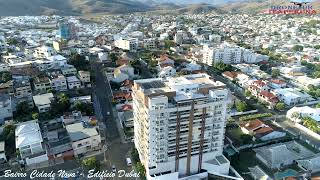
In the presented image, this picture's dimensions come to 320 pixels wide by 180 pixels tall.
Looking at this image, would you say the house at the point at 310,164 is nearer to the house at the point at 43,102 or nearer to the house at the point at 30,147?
the house at the point at 30,147

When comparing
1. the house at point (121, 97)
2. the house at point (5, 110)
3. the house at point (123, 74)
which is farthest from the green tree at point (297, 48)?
the house at point (5, 110)

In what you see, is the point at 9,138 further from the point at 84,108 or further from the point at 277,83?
the point at 277,83

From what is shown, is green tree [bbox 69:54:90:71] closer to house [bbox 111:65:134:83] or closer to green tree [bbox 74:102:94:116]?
house [bbox 111:65:134:83]

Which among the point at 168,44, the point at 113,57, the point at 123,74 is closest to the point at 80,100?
the point at 123,74

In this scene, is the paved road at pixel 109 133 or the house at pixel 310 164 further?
the paved road at pixel 109 133

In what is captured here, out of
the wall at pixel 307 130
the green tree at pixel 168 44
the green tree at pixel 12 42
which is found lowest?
the wall at pixel 307 130

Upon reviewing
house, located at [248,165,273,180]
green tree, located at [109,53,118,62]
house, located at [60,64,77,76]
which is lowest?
house, located at [248,165,273,180]

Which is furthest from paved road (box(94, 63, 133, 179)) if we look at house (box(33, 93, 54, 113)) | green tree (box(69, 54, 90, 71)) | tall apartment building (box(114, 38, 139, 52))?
tall apartment building (box(114, 38, 139, 52))
